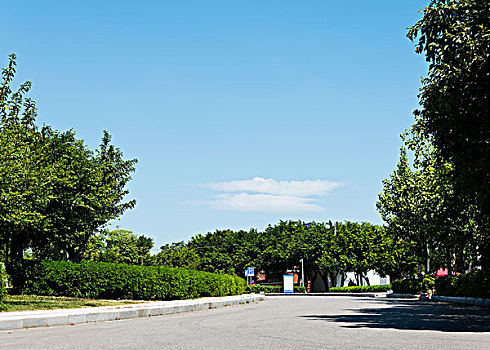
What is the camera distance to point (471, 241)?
32031 millimetres

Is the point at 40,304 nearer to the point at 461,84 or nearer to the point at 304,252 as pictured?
the point at 461,84

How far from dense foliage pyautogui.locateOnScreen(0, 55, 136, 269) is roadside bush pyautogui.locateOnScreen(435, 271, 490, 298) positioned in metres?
18.1

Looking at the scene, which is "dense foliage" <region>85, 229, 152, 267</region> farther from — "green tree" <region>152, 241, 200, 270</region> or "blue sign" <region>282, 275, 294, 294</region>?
"blue sign" <region>282, 275, 294, 294</region>

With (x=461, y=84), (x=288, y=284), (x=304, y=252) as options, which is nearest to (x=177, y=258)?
(x=304, y=252)

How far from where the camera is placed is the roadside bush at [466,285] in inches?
1048

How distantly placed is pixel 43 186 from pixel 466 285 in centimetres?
2238

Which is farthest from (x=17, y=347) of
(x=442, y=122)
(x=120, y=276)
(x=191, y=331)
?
(x=120, y=276)

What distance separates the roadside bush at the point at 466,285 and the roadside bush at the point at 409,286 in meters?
4.27

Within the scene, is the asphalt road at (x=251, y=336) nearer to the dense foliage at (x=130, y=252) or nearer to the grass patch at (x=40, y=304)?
the grass patch at (x=40, y=304)

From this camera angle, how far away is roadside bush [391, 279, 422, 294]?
43228 millimetres

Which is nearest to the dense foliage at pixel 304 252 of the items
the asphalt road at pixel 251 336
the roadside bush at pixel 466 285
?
the roadside bush at pixel 466 285

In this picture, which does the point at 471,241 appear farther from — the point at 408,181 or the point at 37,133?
the point at 37,133

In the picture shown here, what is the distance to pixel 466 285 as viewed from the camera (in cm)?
3028

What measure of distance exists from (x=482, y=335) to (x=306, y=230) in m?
74.2
